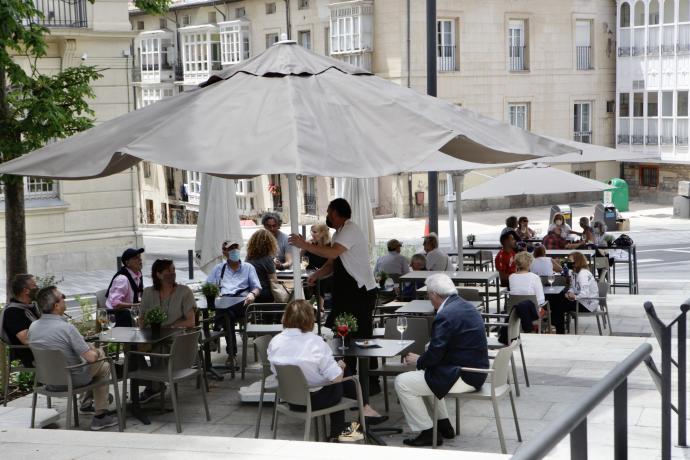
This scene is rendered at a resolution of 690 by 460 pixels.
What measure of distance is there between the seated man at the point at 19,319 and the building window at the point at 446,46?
37948 millimetres

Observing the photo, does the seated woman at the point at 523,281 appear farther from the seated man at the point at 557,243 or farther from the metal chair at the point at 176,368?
the seated man at the point at 557,243

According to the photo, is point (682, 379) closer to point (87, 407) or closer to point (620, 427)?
point (620, 427)

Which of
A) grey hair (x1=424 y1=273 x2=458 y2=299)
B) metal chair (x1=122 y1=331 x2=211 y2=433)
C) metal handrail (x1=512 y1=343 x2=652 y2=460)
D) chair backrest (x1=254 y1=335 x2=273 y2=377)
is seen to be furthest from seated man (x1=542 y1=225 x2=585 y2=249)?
metal handrail (x1=512 y1=343 x2=652 y2=460)

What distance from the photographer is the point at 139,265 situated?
11.7 metres

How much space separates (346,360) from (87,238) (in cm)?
1885

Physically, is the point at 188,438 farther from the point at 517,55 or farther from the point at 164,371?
the point at 517,55

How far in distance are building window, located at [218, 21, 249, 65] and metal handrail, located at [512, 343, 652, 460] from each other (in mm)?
49560

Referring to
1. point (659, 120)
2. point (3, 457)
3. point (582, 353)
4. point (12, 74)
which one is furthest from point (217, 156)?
point (659, 120)

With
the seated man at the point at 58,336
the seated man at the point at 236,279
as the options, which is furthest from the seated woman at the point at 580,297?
the seated man at the point at 58,336

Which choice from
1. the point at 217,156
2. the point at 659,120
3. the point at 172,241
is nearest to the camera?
the point at 217,156

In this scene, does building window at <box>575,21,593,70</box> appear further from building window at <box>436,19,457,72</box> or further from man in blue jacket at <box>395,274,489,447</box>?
man in blue jacket at <box>395,274,489,447</box>

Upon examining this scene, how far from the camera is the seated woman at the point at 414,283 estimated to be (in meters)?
14.3

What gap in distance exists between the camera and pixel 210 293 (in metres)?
11.3

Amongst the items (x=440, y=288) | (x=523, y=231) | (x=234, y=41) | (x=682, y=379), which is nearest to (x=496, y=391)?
(x=440, y=288)
